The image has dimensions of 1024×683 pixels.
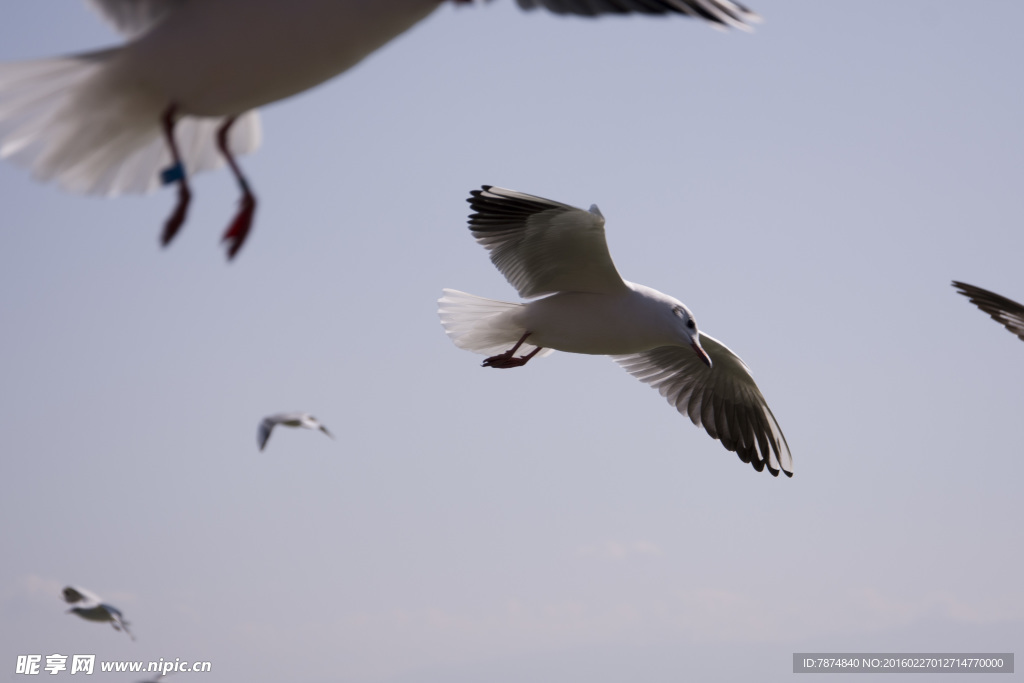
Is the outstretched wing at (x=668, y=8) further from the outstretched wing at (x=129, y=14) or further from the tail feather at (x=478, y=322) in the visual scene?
the tail feather at (x=478, y=322)

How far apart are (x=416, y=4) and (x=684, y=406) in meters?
4.94

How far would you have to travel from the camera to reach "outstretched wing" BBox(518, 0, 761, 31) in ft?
5.43

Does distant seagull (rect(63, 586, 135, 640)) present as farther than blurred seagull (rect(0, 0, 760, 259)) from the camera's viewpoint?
Yes

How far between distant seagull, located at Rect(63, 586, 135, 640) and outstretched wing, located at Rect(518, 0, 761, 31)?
320 cm

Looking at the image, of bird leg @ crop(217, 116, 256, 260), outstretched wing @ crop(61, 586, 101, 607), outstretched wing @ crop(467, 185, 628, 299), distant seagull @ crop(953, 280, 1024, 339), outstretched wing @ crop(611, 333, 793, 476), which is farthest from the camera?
outstretched wing @ crop(611, 333, 793, 476)

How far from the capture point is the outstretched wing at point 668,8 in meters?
1.66

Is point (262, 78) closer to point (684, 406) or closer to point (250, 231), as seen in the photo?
point (250, 231)

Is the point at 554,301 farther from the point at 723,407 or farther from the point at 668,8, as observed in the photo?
the point at 668,8

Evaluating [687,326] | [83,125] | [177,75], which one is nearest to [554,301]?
[687,326]

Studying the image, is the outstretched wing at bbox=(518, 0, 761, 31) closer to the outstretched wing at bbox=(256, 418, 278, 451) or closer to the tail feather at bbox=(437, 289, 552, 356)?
the outstretched wing at bbox=(256, 418, 278, 451)

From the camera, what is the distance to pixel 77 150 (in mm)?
2117

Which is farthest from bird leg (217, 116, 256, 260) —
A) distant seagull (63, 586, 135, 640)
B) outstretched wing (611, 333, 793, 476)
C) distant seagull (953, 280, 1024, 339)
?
distant seagull (953, 280, 1024, 339)

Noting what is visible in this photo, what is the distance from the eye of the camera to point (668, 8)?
1661mm

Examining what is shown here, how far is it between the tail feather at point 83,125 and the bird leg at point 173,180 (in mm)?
39
